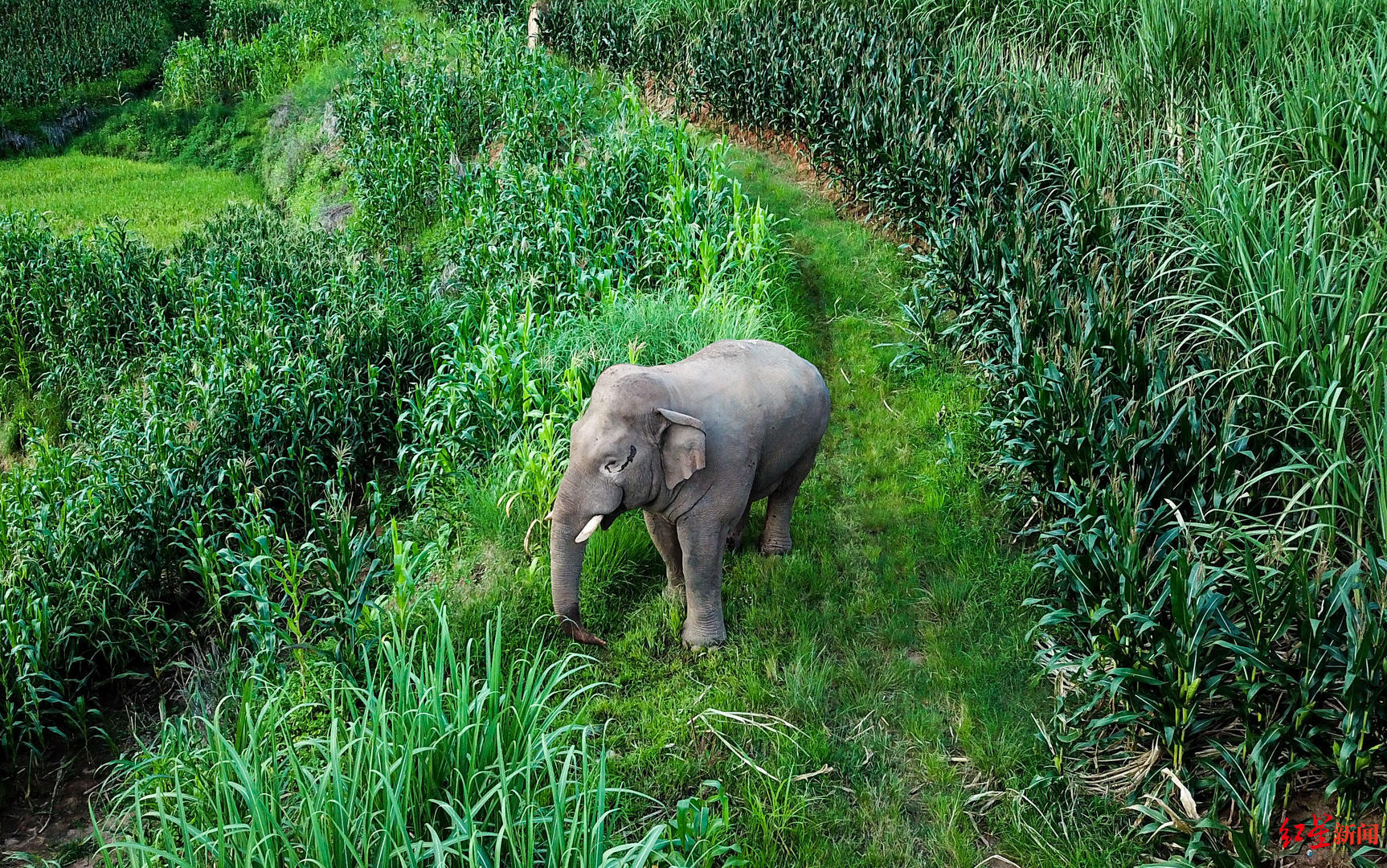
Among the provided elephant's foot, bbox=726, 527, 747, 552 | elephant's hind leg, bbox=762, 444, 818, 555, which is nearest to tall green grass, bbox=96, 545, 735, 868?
elephant's foot, bbox=726, 527, 747, 552

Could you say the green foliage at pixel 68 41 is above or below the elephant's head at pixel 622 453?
below

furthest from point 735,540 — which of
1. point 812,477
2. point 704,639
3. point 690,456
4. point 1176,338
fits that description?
point 1176,338

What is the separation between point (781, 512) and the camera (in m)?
5.16

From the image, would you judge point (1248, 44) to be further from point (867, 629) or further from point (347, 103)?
point (347, 103)

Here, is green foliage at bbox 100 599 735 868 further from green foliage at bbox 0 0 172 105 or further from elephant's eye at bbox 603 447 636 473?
green foliage at bbox 0 0 172 105

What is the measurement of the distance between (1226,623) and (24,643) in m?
5.32

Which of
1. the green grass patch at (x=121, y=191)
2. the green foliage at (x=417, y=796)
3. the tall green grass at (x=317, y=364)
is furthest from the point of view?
the green grass patch at (x=121, y=191)

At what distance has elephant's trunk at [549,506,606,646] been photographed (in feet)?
13.9

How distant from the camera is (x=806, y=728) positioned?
13.7ft

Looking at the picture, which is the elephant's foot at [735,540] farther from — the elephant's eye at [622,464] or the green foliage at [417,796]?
the green foliage at [417,796]

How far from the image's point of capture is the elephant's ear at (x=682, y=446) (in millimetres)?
4176

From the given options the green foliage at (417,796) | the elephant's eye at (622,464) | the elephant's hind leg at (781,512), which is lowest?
the elephant's hind leg at (781,512)

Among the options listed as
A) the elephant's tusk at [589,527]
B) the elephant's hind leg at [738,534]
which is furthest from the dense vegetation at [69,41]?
the elephant's tusk at [589,527]

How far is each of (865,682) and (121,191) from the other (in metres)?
14.1
